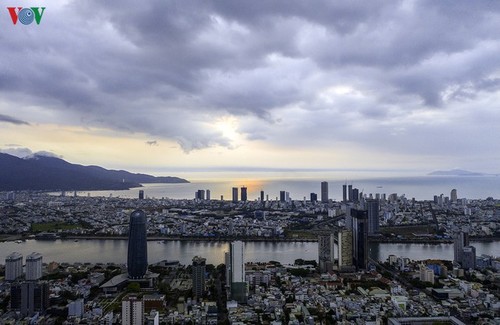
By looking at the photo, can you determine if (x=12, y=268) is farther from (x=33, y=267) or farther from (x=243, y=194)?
(x=243, y=194)

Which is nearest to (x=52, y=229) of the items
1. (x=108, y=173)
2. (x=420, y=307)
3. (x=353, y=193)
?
(x=420, y=307)

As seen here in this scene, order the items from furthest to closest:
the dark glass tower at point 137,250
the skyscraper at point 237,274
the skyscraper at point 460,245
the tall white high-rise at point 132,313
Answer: the skyscraper at point 460,245
the dark glass tower at point 137,250
the skyscraper at point 237,274
the tall white high-rise at point 132,313

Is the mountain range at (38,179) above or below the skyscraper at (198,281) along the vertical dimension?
above

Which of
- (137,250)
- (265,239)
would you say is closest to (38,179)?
(265,239)

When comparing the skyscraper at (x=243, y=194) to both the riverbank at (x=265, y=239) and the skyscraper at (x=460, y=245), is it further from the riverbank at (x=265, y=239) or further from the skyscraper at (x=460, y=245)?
the skyscraper at (x=460, y=245)

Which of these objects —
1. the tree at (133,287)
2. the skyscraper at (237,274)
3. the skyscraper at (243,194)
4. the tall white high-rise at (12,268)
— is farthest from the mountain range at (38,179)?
the skyscraper at (237,274)

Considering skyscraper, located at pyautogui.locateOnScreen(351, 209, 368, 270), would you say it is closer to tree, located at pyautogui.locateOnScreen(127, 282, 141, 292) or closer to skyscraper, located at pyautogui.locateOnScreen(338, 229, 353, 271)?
skyscraper, located at pyautogui.locateOnScreen(338, 229, 353, 271)

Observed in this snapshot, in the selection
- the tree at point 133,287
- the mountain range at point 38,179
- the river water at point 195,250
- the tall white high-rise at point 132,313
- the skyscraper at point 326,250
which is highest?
the mountain range at point 38,179

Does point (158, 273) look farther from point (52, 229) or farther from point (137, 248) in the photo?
point (52, 229)

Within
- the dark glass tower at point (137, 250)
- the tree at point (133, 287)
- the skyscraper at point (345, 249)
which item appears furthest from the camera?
the skyscraper at point (345, 249)
